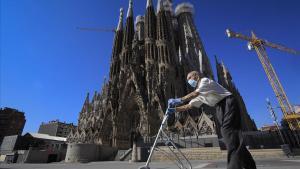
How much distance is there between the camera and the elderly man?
2.83 m

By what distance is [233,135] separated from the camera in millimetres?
2998

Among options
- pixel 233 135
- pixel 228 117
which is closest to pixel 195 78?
pixel 228 117

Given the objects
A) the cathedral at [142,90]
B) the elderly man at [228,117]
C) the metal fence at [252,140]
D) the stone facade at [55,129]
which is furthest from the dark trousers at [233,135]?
the stone facade at [55,129]

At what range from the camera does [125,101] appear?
3762 cm

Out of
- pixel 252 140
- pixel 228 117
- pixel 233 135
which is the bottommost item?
pixel 233 135

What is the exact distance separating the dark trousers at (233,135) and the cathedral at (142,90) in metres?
25.4

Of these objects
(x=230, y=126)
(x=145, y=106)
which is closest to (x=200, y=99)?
(x=230, y=126)

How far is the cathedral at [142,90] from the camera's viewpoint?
33000 mm

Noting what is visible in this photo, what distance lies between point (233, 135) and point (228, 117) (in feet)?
0.94

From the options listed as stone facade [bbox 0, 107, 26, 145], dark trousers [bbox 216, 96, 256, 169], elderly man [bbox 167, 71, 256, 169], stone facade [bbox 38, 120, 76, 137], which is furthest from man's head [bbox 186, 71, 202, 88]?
Answer: stone facade [bbox 38, 120, 76, 137]

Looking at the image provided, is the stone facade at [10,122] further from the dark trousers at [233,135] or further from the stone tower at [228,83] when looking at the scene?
the dark trousers at [233,135]

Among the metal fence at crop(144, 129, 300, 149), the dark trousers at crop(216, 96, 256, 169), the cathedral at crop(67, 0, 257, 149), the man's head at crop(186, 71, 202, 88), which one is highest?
the cathedral at crop(67, 0, 257, 149)

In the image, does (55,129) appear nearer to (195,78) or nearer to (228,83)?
(228,83)

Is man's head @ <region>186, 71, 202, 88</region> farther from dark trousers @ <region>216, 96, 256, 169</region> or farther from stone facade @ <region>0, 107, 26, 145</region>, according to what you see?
stone facade @ <region>0, 107, 26, 145</region>
